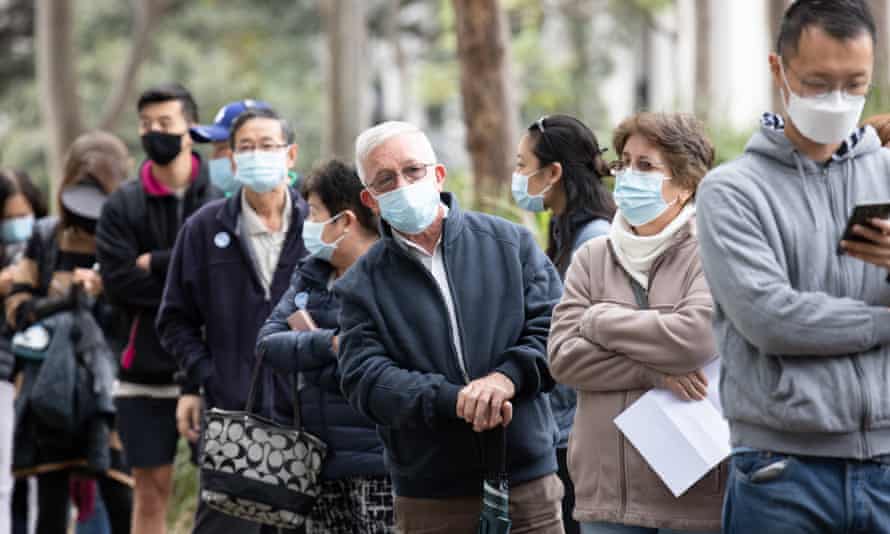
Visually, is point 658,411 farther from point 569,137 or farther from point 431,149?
point 569,137

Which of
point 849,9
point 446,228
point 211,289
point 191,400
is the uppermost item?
point 849,9

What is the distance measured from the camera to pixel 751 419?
161 inches

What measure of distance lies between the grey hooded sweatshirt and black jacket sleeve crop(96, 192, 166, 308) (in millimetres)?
4367

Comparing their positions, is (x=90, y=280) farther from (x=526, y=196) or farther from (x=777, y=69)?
(x=777, y=69)

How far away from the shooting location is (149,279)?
8.08 meters

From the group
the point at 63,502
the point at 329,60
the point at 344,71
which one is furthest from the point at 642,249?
the point at 329,60

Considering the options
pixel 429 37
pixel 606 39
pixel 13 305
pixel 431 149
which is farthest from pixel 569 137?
pixel 429 37

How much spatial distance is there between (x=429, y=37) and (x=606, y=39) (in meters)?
6.44

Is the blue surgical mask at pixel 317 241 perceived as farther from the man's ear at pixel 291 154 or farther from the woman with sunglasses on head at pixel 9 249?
the woman with sunglasses on head at pixel 9 249

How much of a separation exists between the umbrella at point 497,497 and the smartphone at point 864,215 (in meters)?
1.55

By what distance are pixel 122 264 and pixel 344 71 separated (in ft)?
56.0

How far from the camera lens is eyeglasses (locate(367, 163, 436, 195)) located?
5.42 meters

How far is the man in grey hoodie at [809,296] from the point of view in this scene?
398 cm

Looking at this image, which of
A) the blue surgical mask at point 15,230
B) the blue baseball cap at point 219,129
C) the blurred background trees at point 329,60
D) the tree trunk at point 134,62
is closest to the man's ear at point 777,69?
the blue baseball cap at point 219,129
